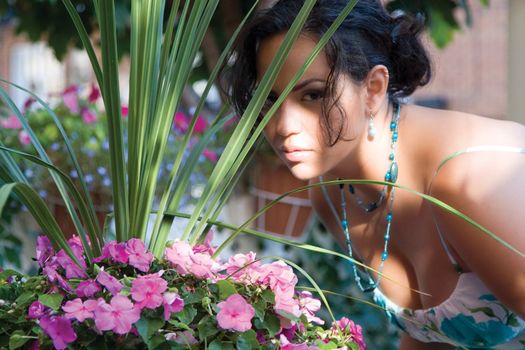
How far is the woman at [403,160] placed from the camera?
4.20 ft

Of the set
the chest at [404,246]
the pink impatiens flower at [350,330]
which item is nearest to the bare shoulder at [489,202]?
the chest at [404,246]

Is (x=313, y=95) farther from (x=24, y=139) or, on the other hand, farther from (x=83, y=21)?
(x=83, y=21)

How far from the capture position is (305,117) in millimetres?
1274

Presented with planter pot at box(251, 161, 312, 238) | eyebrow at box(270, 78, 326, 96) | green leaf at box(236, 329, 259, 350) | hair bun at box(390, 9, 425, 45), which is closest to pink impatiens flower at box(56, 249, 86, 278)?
green leaf at box(236, 329, 259, 350)

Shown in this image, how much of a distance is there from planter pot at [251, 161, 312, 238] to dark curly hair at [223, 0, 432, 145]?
1.34 m

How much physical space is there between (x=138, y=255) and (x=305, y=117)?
0.43m

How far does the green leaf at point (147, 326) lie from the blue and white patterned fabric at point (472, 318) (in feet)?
2.21

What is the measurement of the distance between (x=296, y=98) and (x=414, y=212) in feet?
1.39

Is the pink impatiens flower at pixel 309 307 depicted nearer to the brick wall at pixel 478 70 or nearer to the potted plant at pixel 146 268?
the potted plant at pixel 146 268

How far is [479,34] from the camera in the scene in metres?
10.3

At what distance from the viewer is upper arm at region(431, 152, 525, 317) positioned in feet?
4.18

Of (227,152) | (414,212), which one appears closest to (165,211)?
(227,152)

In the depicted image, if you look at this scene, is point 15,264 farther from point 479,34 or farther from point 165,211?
point 479,34

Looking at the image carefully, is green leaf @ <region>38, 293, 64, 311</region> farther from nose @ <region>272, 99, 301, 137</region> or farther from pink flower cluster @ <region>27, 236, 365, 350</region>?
nose @ <region>272, 99, 301, 137</region>
